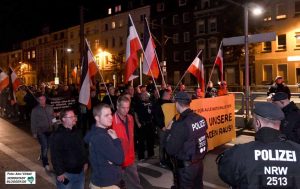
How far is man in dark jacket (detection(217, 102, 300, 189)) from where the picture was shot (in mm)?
2914

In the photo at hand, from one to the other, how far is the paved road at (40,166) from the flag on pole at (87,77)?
1.95 meters

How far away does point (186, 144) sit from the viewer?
5156 millimetres

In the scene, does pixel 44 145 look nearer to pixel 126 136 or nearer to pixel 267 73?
Answer: pixel 126 136

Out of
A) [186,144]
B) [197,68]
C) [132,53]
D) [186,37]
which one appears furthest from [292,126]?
[186,37]

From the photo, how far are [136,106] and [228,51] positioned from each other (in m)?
33.9

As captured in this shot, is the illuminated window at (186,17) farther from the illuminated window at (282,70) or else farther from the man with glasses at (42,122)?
the man with glasses at (42,122)

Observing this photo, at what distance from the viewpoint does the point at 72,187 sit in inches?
214

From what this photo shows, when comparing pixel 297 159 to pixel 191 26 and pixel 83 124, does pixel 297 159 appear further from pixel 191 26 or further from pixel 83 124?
pixel 191 26

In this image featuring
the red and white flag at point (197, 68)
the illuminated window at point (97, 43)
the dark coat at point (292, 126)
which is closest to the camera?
the dark coat at point (292, 126)

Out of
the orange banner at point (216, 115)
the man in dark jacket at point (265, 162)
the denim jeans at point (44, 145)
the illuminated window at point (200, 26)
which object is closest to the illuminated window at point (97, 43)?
the illuminated window at point (200, 26)

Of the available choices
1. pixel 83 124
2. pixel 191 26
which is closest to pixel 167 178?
pixel 83 124

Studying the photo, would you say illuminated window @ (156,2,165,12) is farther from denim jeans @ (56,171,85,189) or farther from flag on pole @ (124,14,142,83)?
denim jeans @ (56,171,85,189)

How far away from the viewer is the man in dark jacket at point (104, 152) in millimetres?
4354

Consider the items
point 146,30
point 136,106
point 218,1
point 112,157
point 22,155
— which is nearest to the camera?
point 112,157
